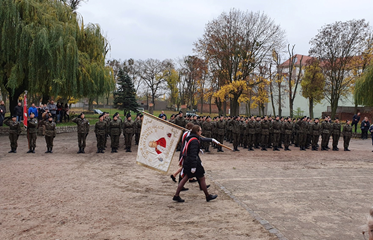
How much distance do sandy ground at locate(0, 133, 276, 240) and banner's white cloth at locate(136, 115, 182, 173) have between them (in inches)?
29.5

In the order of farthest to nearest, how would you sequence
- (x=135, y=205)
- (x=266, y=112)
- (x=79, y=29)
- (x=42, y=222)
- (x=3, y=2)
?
(x=266, y=112), (x=79, y=29), (x=3, y=2), (x=135, y=205), (x=42, y=222)

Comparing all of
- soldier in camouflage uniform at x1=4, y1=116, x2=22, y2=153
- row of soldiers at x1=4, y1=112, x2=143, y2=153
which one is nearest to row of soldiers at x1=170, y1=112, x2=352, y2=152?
row of soldiers at x1=4, y1=112, x2=143, y2=153

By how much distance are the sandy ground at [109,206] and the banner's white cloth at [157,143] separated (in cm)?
75

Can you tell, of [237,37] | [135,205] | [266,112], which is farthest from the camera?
[266,112]

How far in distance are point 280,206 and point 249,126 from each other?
1002cm

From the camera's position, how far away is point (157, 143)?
782 cm

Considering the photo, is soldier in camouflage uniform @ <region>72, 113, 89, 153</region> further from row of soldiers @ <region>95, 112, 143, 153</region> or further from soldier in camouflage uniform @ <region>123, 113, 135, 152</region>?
soldier in camouflage uniform @ <region>123, 113, 135, 152</region>

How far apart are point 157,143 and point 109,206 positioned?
215 cm

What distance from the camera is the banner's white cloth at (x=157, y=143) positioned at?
305 inches

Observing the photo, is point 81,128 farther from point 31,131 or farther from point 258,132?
point 258,132

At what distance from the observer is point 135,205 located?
21.1 ft

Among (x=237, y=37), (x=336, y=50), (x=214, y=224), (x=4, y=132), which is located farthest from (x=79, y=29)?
(x=336, y=50)

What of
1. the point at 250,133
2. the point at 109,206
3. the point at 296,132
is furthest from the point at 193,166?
the point at 296,132

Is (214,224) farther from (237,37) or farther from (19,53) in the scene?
(237,37)
